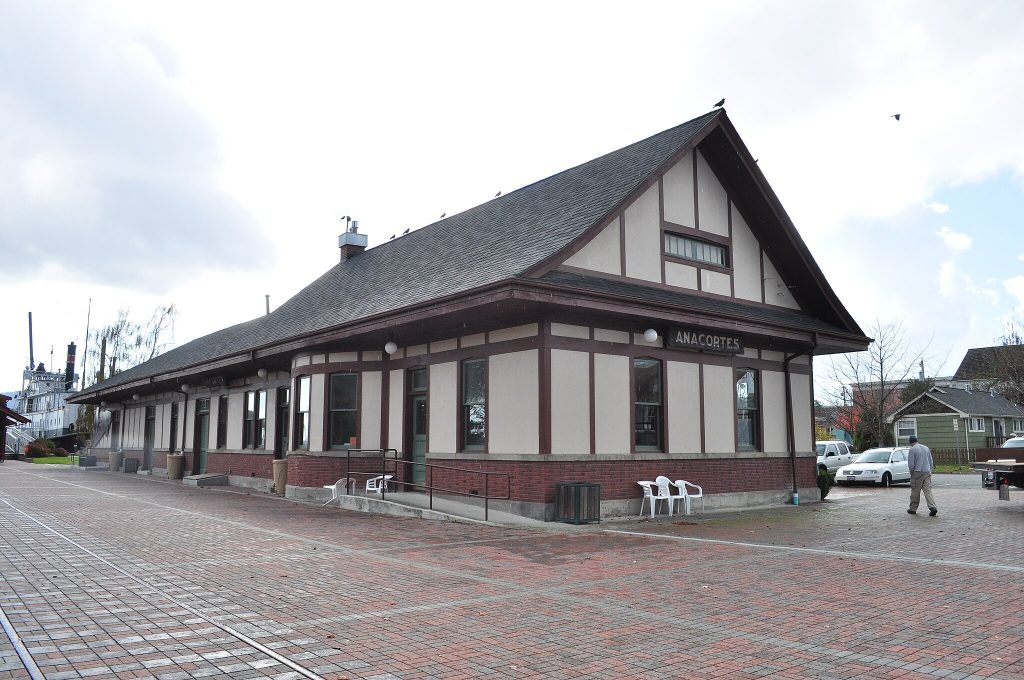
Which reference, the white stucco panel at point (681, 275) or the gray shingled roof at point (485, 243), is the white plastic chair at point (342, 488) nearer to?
the gray shingled roof at point (485, 243)

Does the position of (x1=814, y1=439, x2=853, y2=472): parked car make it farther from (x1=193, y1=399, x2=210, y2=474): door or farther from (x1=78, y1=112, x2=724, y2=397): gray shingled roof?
(x1=193, y1=399, x2=210, y2=474): door

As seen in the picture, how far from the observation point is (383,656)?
19.6 ft

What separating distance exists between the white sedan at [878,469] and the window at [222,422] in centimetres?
2209

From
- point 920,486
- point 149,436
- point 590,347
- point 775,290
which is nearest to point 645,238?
point 590,347

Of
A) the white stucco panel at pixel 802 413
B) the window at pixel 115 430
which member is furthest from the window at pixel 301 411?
the window at pixel 115 430

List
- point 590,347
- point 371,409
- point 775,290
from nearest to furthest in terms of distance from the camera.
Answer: point 590,347
point 371,409
point 775,290

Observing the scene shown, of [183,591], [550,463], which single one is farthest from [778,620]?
[550,463]

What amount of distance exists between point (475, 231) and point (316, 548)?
11.0m

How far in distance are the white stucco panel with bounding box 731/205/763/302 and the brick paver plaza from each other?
6416 mm

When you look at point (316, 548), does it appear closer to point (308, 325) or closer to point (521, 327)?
point (521, 327)

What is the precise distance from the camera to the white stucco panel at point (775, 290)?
19.7m

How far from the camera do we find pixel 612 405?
1569 centimetres

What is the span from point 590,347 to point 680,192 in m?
4.75

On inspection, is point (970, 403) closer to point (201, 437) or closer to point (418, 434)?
point (418, 434)
